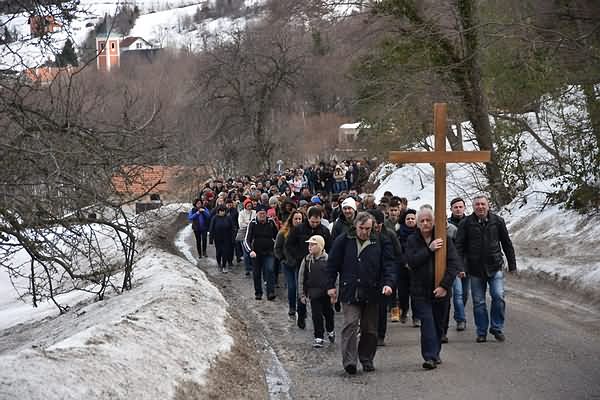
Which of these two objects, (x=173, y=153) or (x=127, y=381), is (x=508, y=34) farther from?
Answer: (x=127, y=381)

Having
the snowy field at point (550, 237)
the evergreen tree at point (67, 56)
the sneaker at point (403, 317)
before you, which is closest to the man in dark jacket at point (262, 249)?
the sneaker at point (403, 317)

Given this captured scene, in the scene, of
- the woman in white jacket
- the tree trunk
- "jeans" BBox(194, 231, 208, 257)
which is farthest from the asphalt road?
the tree trunk

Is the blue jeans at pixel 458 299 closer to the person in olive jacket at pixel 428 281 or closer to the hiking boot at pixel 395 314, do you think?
the hiking boot at pixel 395 314

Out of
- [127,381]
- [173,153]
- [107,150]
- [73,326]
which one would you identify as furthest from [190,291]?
[127,381]

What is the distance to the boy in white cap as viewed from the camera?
38.7ft

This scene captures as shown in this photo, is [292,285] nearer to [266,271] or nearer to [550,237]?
[266,271]

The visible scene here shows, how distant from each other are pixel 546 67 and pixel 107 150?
42.5 feet

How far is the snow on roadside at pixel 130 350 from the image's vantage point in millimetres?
7645

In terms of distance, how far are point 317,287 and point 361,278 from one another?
2.02 meters

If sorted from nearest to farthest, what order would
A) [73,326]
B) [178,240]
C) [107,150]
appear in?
[107,150], [73,326], [178,240]

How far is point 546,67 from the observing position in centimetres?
2009

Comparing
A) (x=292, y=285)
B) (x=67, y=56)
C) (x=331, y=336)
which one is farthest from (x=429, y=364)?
(x=67, y=56)

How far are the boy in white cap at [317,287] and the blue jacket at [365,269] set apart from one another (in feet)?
5.53

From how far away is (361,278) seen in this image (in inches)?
389
